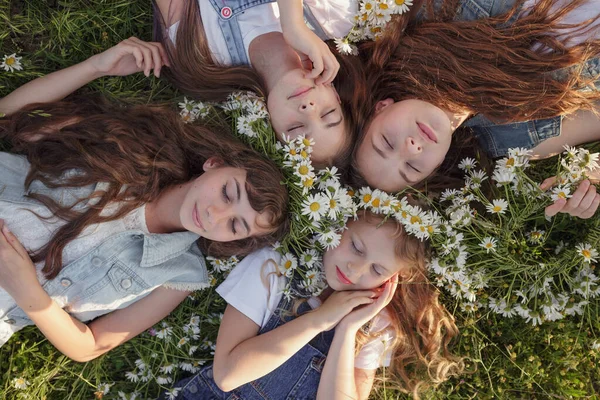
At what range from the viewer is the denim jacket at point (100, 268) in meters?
2.75

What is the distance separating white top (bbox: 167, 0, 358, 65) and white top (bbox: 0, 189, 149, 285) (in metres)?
0.98

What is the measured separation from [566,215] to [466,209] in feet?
2.31

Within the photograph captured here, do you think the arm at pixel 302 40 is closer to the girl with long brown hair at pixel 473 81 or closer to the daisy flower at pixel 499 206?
the girl with long brown hair at pixel 473 81

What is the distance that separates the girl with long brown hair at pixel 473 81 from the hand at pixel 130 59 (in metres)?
1.17

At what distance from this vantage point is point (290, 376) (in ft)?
10.1

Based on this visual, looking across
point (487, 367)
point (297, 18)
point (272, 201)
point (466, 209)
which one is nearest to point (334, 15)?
point (297, 18)

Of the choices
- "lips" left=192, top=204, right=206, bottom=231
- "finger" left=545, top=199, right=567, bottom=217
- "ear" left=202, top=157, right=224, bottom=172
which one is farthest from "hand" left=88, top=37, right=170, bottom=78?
"finger" left=545, top=199, right=567, bottom=217

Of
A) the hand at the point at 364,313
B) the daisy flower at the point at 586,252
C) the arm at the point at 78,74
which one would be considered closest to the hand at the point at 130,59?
the arm at the point at 78,74

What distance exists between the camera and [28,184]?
274 centimetres

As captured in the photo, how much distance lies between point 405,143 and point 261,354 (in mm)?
1358

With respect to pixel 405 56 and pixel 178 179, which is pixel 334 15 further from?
pixel 178 179

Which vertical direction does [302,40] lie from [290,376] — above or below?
above

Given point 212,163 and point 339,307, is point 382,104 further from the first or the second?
point 339,307

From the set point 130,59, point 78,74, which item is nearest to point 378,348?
point 130,59
